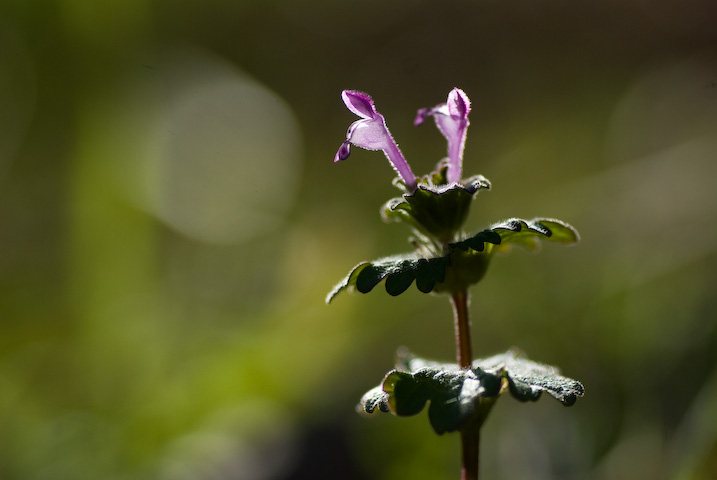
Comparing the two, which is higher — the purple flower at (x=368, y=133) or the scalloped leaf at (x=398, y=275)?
the purple flower at (x=368, y=133)

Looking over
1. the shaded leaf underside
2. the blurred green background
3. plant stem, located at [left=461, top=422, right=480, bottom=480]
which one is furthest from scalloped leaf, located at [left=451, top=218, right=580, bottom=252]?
the blurred green background

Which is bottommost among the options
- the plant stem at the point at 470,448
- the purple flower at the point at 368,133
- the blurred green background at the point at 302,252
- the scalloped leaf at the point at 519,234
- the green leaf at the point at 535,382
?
the plant stem at the point at 470,448

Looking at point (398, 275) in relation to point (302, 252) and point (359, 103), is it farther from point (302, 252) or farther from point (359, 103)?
point (302, 252)

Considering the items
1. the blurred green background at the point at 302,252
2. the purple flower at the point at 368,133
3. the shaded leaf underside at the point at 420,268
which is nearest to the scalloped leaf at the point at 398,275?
the shaded leaf underside at the point at 420,268

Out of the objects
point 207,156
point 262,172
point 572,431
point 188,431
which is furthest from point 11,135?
point 572,431

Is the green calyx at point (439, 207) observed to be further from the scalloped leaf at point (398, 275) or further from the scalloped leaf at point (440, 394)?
the scalloped leaf at point (440, 394)

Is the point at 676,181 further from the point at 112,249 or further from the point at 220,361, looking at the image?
the point at 112,249

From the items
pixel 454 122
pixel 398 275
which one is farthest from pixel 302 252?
pixel 398 275
